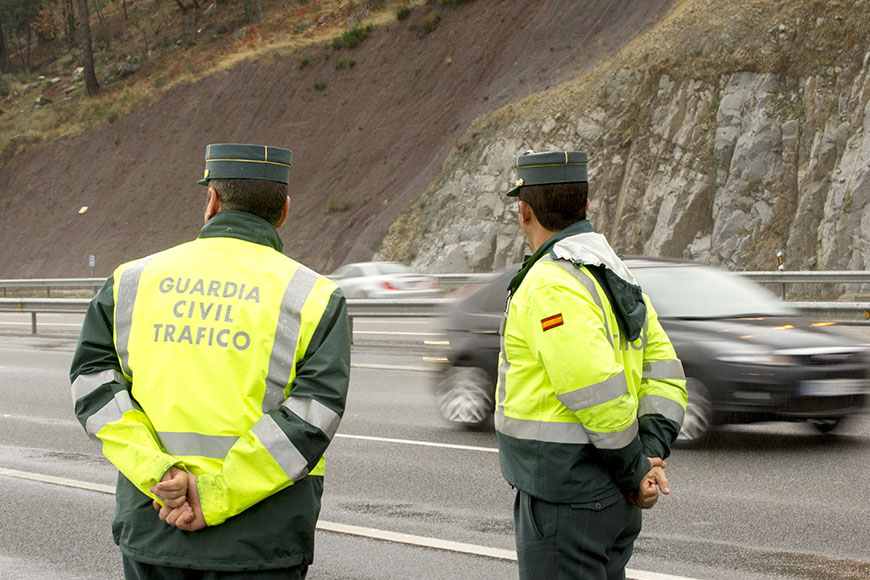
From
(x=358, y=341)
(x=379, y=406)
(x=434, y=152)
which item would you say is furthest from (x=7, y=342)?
(x=434, y=152)

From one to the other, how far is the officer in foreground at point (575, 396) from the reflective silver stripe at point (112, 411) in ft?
3.77

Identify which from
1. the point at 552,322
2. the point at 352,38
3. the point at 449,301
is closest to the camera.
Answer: the point at 552,322

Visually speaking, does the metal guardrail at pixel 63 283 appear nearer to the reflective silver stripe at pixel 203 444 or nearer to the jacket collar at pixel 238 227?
the jacket collar at pixel 238 227

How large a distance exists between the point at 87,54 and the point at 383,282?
38.9 meters

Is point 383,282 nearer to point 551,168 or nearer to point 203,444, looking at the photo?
point 551,168

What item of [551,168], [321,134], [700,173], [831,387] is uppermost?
[321,134]

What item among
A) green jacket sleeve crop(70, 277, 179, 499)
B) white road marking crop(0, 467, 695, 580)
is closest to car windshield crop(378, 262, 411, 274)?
white road marking crop(0, 467, 695, 580)

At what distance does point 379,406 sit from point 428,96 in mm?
30392

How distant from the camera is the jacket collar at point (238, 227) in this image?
2.99 m

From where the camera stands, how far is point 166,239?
4378cm

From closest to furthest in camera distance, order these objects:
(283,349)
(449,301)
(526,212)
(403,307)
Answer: (283,349) < (526,212) < (449,301) < (403,307)

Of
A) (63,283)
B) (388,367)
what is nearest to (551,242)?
(388,367)

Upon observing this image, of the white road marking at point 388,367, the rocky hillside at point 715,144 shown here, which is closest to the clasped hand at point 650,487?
the white road marking at point 388,367

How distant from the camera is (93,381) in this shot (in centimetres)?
291
